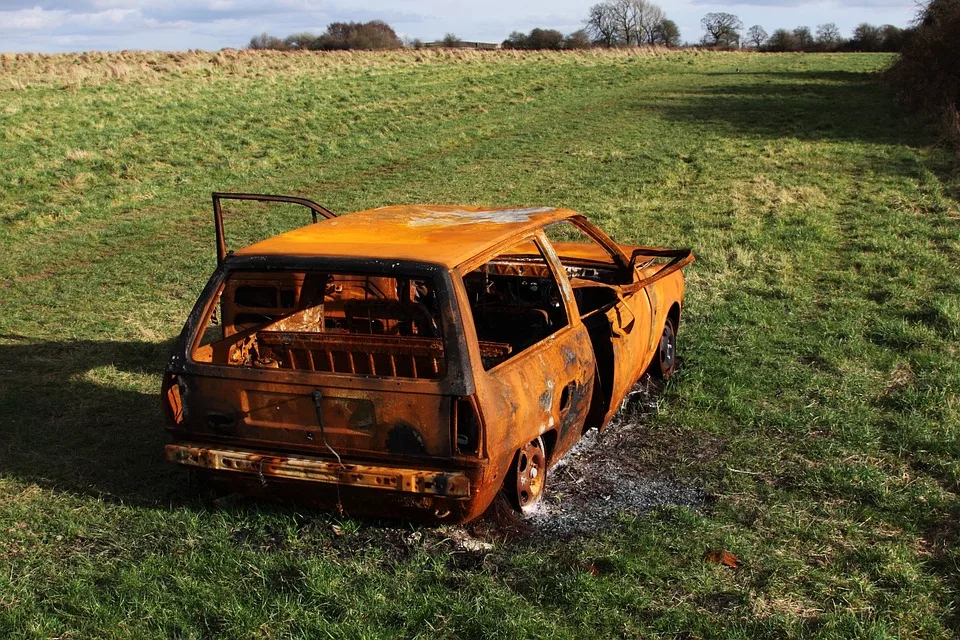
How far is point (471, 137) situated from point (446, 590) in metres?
18.2

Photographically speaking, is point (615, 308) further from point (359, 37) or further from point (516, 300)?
point (359, 37)

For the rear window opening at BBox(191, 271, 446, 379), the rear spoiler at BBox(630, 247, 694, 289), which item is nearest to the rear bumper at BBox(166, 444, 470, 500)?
the rear window opening at BBox(191, 271, 446, 379)

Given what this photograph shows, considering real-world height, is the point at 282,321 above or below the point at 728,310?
above

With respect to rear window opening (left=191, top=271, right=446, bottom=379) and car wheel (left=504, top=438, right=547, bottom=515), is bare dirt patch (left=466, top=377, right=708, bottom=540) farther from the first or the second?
rear window opening (left=191, top=271, right=446, bottom=379)

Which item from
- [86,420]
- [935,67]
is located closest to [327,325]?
[86,420]

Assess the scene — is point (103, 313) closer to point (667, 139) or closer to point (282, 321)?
point (282, 321)

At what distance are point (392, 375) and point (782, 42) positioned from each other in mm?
83533

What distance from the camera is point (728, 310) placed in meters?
7.99

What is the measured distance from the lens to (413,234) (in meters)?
4.48

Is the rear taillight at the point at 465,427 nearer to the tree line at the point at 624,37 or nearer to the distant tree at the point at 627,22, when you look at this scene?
the tree line at the point at 624,37

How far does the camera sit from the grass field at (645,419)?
3645 millimetres

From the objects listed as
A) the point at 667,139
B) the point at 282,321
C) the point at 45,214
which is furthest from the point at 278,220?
the point at 667,139

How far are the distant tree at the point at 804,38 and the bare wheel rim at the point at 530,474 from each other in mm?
77872

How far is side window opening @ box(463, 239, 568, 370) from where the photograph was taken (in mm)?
5176
